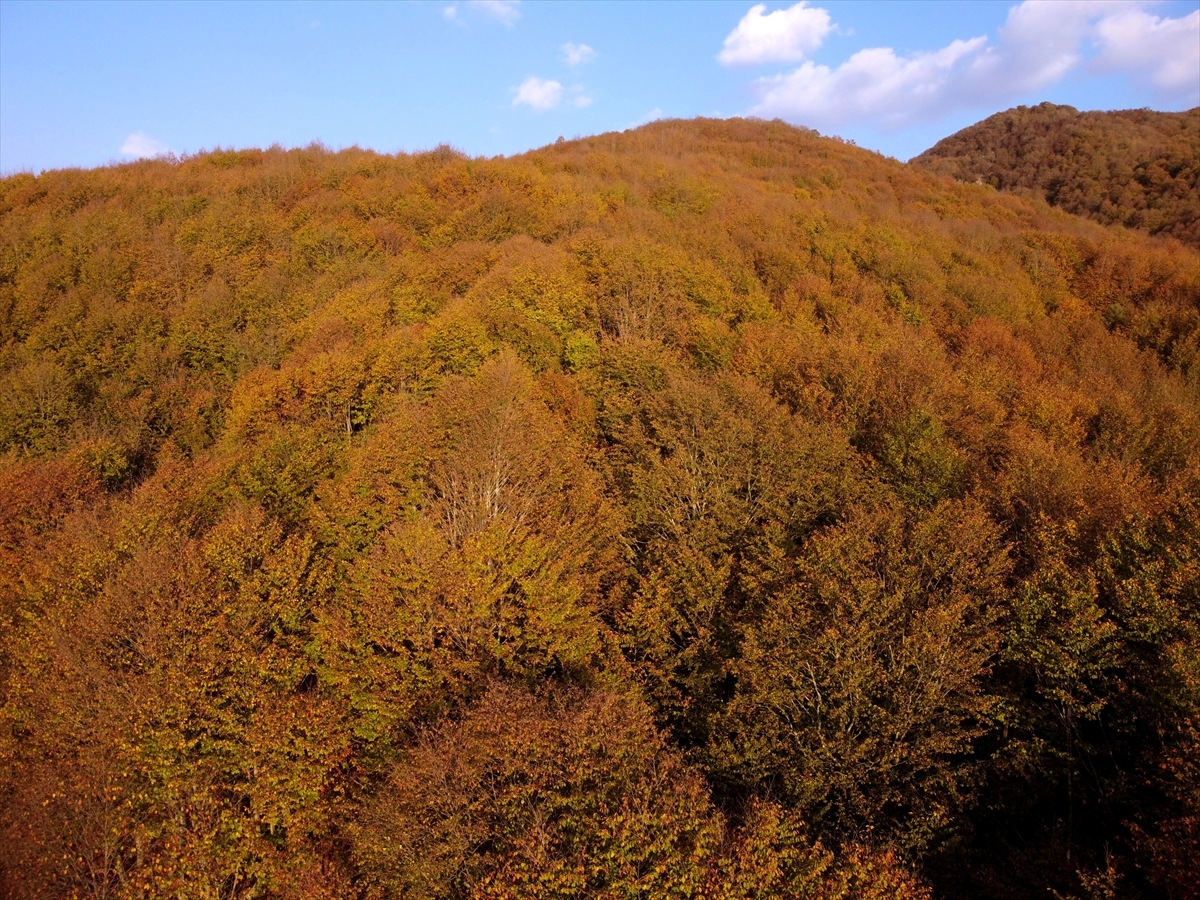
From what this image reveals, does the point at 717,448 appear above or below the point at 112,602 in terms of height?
above

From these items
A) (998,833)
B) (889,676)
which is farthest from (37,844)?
(998,833)

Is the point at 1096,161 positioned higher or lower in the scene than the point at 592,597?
higher

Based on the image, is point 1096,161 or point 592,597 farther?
point 1096,161

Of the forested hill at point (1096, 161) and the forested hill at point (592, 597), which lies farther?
the forested hill at point (1096, 161)

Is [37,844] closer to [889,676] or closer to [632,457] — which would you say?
[889,676]
